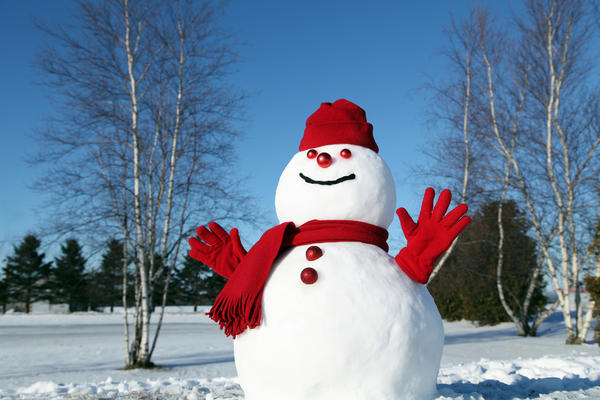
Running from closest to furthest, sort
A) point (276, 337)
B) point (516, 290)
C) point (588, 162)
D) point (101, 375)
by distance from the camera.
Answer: point (276, 337) < point (101, 375) < point (588, 162) < point (516, 290)

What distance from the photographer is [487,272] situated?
16844 millimetres

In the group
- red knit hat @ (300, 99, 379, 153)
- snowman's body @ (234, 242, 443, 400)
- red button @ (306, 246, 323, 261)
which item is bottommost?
snowman's body @ (234, 242, 443, 400)

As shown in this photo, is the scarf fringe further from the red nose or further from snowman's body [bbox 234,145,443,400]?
the red nose

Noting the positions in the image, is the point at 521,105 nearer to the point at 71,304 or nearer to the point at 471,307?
the point at 471,307

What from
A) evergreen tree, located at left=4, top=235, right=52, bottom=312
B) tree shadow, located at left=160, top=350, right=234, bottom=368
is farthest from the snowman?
evergreen tree, located at left=4, top=235, right=52, bottom=312

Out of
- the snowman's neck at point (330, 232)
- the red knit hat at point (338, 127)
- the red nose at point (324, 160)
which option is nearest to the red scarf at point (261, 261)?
the snowman's neck at point (330, 232)

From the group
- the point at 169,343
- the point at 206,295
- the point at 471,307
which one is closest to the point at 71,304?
the point at 206,295

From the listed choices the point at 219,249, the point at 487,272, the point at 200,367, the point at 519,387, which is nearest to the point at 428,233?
the point at 219,249

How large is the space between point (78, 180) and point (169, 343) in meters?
5.42

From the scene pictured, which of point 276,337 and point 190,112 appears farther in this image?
point 190,112

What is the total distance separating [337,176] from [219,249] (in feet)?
3.75

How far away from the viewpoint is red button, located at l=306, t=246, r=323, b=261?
10.4 ft

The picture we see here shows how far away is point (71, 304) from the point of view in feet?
106

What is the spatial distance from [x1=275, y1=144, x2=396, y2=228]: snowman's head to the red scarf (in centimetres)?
8
